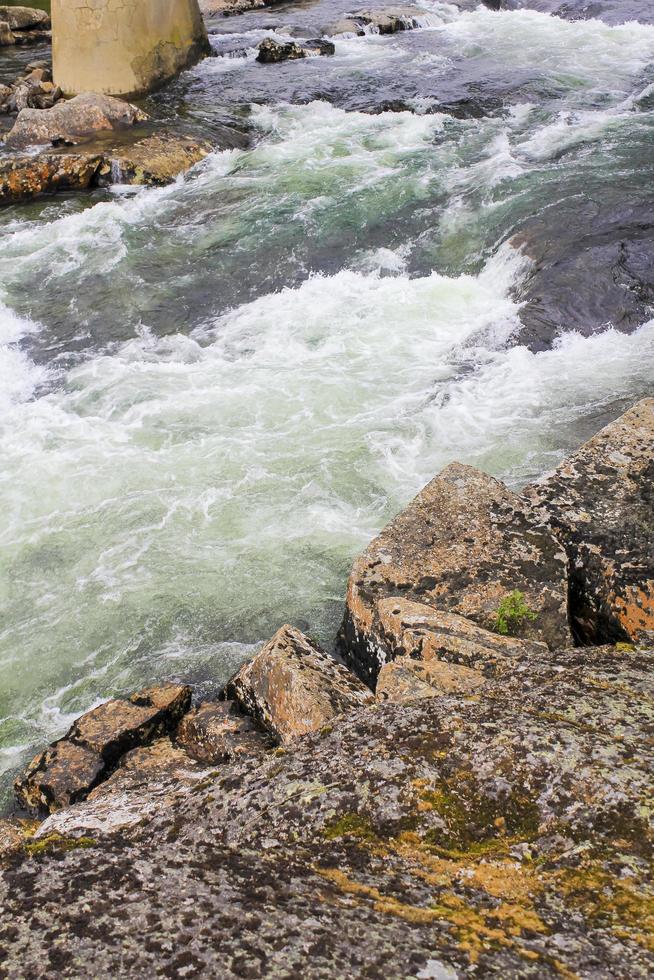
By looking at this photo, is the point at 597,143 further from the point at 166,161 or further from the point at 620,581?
the point at 620,581

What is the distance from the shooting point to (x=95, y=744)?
15.9ft

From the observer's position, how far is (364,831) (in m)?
2.37

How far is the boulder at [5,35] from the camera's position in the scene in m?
22.5

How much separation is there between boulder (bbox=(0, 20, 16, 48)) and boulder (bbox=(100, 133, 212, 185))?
11.0 metres

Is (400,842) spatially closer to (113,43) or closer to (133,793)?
(133,793)

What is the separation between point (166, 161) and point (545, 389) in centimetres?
913

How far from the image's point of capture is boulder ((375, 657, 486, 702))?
3.83 metres

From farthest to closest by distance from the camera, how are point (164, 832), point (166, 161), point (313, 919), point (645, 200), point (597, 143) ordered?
1. point (166, 161)
2. point (597, 143)
3. point (645, 200)
4. point (164, 832)
5. point (313, 919)

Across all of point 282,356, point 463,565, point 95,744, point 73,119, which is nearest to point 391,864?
point 463,565

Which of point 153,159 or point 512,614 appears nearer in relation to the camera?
point 512,614

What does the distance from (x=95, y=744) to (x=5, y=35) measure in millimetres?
24001

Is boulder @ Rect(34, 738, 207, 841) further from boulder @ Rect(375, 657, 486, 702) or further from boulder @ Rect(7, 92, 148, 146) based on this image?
boulder @ Rect(7, 92, 148, 146)

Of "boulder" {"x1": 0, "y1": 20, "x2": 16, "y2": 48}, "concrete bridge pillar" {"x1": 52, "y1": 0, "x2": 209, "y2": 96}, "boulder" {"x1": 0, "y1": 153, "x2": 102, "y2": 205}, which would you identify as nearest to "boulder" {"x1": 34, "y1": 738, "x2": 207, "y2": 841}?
"boulder" {"x1": 0, "y1": 153, "x2": 102, "y2": 205}

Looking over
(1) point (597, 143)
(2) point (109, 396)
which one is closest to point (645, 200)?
(1) point (597, 143)
